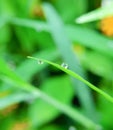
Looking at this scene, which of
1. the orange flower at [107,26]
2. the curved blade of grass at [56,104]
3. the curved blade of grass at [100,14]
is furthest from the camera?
the orange flower at [107,26]

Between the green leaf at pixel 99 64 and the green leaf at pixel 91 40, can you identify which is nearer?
the green leaf at pixel 91 40

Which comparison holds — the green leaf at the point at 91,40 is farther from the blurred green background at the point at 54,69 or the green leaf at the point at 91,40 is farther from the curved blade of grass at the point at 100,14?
the curved blade of grass at the point at 100,14

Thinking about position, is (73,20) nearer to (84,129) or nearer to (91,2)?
(91,2)

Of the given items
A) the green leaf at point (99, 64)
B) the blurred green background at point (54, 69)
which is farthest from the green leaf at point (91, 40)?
the green leaf at point (99, 64)

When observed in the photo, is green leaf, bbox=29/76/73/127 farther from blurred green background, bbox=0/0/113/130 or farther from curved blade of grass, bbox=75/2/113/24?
curved blade of grass, bbox=75/2/113/24

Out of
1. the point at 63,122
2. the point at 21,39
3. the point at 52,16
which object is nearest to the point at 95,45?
the point at 52,16

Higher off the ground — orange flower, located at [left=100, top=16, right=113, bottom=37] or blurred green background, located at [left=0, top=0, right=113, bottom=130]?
orange flower, located at [left=100, top=16, right=113, bottom=37]

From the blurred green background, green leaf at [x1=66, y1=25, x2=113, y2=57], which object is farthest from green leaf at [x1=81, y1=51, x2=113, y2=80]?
green leaf at [x1=66, y1=25, x2=113, y2=57]

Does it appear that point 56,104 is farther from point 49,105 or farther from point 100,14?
point 100,14
